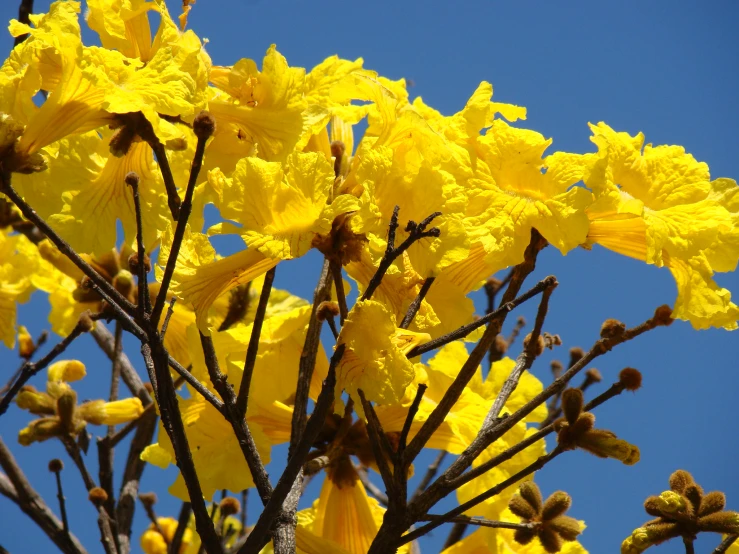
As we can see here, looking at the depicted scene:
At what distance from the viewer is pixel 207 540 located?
2082 mm

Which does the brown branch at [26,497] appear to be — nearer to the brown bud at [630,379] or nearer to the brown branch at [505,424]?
the brown branch at [505,424]

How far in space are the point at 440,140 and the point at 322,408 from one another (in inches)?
31.1

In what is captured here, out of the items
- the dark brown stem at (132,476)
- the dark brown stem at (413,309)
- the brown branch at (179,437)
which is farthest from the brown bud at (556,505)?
the dark brown stem at (132,476)

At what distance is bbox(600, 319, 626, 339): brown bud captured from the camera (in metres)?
2.21

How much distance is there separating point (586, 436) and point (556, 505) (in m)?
0.29

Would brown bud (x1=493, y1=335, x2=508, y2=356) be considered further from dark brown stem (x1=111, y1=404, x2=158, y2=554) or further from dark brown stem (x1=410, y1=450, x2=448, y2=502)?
dark brown stem (x1=111, y1=404, x2=158, y2=554)

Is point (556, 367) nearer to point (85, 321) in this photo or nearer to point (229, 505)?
point (229, 505)

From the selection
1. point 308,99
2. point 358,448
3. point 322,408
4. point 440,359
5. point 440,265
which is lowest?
point 322,408

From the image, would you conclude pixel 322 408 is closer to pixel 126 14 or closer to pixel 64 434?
pixel 126 14

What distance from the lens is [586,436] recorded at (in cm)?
214

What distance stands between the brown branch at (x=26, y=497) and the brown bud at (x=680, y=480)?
238 centimetres

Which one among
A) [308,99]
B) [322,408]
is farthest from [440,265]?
[308,99]

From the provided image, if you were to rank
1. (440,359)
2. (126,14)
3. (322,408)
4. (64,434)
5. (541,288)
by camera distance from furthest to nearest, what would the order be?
(64,434) < (440,359) < (126,14) < (541,288) < (322,408)

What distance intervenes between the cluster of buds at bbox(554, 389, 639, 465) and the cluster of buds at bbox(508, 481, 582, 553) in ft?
0.84
